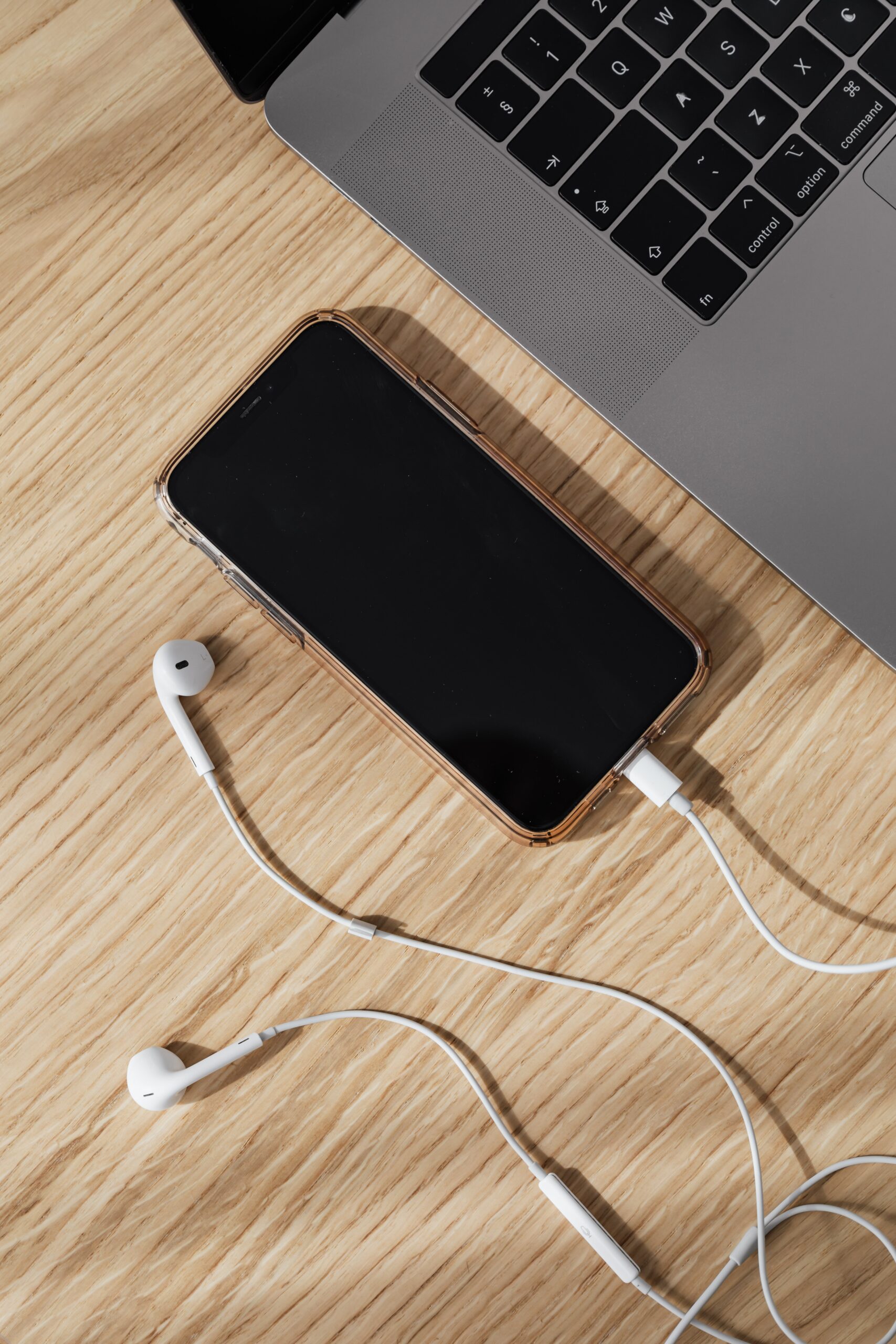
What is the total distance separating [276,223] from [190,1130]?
566mm

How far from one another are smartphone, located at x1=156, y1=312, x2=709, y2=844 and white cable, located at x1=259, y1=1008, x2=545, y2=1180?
0.14 meters

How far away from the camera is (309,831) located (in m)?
0.54

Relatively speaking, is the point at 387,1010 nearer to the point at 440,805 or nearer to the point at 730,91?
the point at 440,805

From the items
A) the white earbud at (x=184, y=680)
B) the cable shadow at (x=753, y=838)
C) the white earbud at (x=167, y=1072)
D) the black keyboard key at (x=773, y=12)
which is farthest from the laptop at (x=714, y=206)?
the white earbud at (x=167, y=1072)

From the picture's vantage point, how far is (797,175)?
1.57 ft

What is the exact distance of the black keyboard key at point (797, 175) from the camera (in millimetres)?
479

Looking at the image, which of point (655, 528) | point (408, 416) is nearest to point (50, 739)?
point (408, 416)

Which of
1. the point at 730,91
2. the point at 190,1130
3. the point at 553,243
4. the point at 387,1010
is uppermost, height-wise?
the point at 730,91

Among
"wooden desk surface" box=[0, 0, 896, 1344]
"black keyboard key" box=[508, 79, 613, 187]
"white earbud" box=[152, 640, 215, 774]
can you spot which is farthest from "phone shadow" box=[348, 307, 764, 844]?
"white earbud" box=[152, 640, 215, 774]

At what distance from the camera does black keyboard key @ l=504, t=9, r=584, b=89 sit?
479 mm

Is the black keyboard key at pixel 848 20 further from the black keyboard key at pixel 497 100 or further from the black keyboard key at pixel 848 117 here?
the black keyboard key at pixel 497 100

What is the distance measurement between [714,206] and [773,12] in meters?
0.11

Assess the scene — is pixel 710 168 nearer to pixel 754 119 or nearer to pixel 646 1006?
pixel 754 119

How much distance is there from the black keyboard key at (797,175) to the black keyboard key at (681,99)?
45mm
